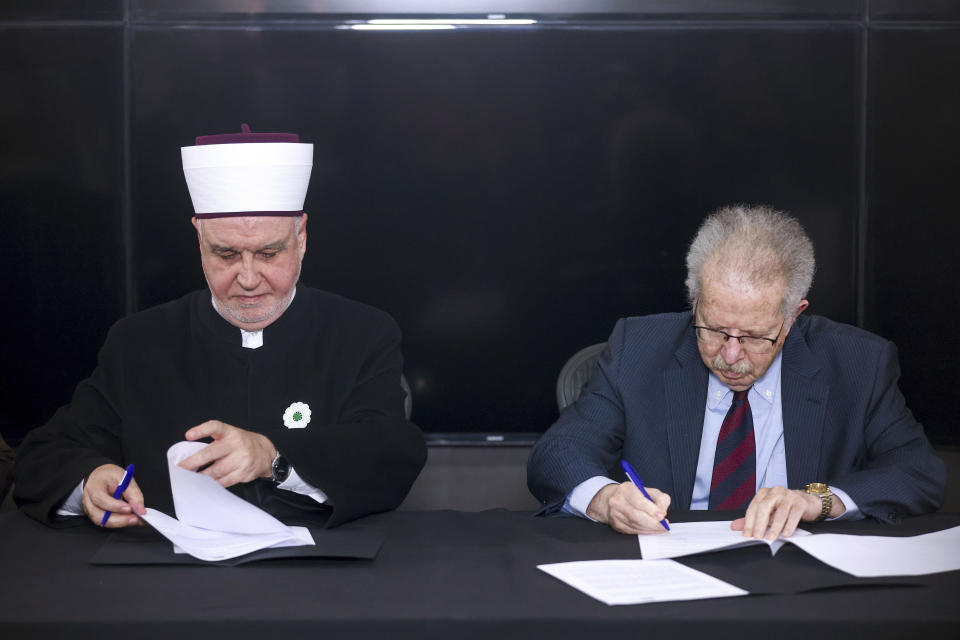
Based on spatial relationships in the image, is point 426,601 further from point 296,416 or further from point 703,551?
point 296,416

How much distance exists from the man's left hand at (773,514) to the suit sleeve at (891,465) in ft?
0.82

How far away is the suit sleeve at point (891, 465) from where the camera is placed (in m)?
2.28

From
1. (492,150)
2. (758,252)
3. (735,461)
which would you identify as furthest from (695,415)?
(492,150)

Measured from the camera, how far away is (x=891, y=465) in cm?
244

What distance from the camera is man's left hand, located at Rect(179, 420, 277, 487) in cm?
209

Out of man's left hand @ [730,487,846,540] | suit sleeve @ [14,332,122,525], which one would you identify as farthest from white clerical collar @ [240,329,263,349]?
man's left hand @ [730,487,846,540]

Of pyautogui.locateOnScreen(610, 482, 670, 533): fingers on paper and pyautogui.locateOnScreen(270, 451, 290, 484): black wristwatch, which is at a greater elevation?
pyautogui.locateOnScreen(270, 451, 290, 484): black wristwatch

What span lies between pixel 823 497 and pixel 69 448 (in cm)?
172

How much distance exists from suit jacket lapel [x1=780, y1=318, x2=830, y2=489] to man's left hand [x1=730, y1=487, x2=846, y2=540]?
489mm

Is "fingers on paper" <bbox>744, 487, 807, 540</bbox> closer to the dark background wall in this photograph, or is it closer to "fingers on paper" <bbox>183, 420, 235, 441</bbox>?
"fingers on paper" <bbox>183, 420, 235, 441</bbox>

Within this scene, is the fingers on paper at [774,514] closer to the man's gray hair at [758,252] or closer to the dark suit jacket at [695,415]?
the dark suit jacket at [695,415]

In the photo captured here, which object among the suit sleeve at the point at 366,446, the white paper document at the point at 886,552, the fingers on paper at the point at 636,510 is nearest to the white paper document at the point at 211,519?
the suit sleeve at the point at 366,446

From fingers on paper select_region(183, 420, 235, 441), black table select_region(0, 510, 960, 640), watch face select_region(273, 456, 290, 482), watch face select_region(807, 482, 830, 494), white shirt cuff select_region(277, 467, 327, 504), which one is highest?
fingers on paper select_region(183, 420, 235, 441)

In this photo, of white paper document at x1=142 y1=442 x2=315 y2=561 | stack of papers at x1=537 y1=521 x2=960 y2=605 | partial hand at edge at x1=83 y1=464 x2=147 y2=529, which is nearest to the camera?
stack of papers at x1=537 y1=521 x2=960 y2=605
